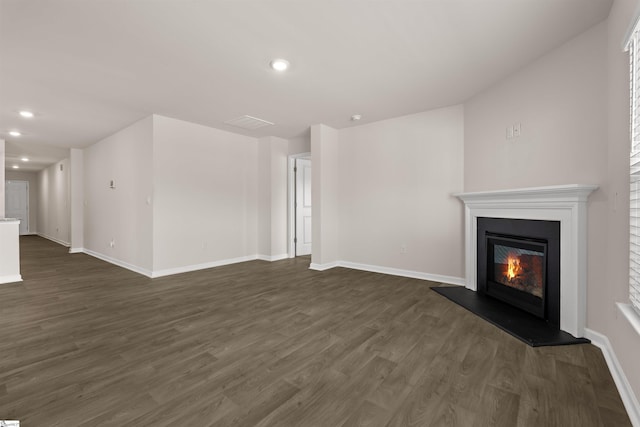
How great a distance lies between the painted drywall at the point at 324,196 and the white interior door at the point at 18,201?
12.5m

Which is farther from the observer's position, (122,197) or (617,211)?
(122,197)

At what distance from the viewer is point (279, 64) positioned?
2857 millimetres

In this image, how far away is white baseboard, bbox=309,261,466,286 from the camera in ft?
13.4

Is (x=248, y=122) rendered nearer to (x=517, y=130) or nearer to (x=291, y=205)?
(x=291, y=205)

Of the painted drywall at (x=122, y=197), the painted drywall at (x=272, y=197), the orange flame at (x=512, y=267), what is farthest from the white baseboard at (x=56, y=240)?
the orange flame at (x=512, y=267)

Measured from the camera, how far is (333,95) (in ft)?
12.1

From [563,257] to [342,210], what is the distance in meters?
3.29

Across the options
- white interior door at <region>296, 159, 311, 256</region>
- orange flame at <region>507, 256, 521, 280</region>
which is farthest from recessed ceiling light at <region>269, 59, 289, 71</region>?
white interior door at <region>296, 159, 311, 256</region>

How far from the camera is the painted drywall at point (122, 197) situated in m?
4.65

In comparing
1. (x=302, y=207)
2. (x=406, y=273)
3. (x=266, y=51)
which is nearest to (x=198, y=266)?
(x=302, y=207)

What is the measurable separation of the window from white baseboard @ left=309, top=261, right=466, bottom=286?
2.33 metres

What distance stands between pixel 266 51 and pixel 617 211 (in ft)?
9.85

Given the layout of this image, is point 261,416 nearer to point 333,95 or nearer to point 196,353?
point 196,353

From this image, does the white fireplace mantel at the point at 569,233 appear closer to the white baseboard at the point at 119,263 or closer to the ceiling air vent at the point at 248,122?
the ceiling air vent at the point at 248,122
